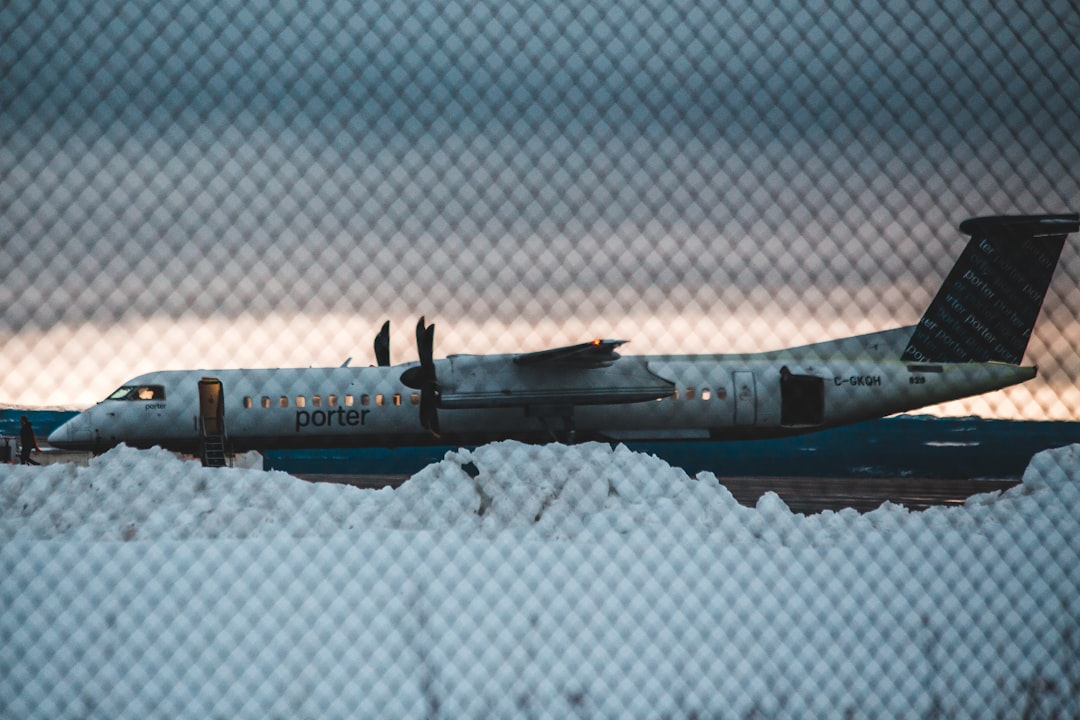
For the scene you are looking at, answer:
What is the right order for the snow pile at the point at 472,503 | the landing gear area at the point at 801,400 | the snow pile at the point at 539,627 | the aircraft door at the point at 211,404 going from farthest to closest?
the landing gear area at the point at 801,400 < the aircraft door at the point at 211,404 < the snow pile at the point at 472,503 < the snow pile at the point at 539,627

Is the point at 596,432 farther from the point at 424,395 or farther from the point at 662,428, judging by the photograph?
the point at 424,395

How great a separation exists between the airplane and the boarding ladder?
0.15 ft

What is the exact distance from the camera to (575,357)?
663 inches

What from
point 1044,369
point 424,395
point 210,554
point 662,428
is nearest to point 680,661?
point 1044,369

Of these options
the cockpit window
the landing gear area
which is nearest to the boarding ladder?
the cockpit window

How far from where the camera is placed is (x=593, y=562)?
5.35 meters

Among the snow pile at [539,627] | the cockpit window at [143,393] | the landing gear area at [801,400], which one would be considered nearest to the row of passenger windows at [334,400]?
the cockpit window at [143,393]

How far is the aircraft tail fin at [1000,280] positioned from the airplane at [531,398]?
26.9 ft

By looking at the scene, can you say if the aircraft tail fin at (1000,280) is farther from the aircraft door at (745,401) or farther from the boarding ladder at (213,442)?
the boarding ladder at (213,442)

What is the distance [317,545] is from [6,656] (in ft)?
5.41

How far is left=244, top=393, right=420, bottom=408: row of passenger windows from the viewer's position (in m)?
17.0

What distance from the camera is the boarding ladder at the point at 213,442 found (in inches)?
563

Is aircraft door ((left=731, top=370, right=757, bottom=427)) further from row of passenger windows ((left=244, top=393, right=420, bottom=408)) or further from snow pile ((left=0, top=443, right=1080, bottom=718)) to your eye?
snow pile ((left=0, top=443, right=1080, bottom=718))

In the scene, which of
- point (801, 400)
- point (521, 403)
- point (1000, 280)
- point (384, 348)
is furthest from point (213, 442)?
point (1000, 280)
